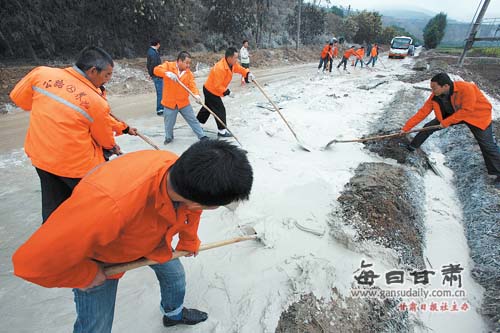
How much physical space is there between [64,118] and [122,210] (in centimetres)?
123

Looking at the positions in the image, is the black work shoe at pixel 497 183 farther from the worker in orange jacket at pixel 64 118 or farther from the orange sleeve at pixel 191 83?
the worker in orange jacket at pixel 64 118

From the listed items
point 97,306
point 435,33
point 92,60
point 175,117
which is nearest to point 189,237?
point 97,306

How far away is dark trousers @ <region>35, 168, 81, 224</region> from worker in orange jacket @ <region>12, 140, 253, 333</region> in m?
1.05

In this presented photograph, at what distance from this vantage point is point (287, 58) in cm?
1931

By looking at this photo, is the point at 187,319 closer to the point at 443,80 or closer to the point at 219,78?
the point at 219,78

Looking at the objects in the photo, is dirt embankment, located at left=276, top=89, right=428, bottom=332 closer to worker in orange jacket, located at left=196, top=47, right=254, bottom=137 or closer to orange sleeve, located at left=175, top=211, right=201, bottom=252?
orange sleeve, located at left=175, top=211, right=201, bottom=252

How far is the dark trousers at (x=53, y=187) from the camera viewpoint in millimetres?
1956

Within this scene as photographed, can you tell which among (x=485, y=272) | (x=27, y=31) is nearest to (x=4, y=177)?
(x=485, y=272)

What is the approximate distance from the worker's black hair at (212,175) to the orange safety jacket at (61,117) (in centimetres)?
124

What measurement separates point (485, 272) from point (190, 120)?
4.11 meters

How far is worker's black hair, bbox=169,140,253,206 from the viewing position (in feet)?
3.01

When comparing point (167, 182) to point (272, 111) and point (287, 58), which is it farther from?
point (287, 58)

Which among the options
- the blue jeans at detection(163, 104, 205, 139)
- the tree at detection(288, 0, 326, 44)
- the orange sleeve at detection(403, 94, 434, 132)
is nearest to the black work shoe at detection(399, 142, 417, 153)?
the orange sleeve at detection(403, 94, 434, 132)

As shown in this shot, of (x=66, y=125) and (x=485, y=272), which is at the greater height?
(x=66, y=125)
